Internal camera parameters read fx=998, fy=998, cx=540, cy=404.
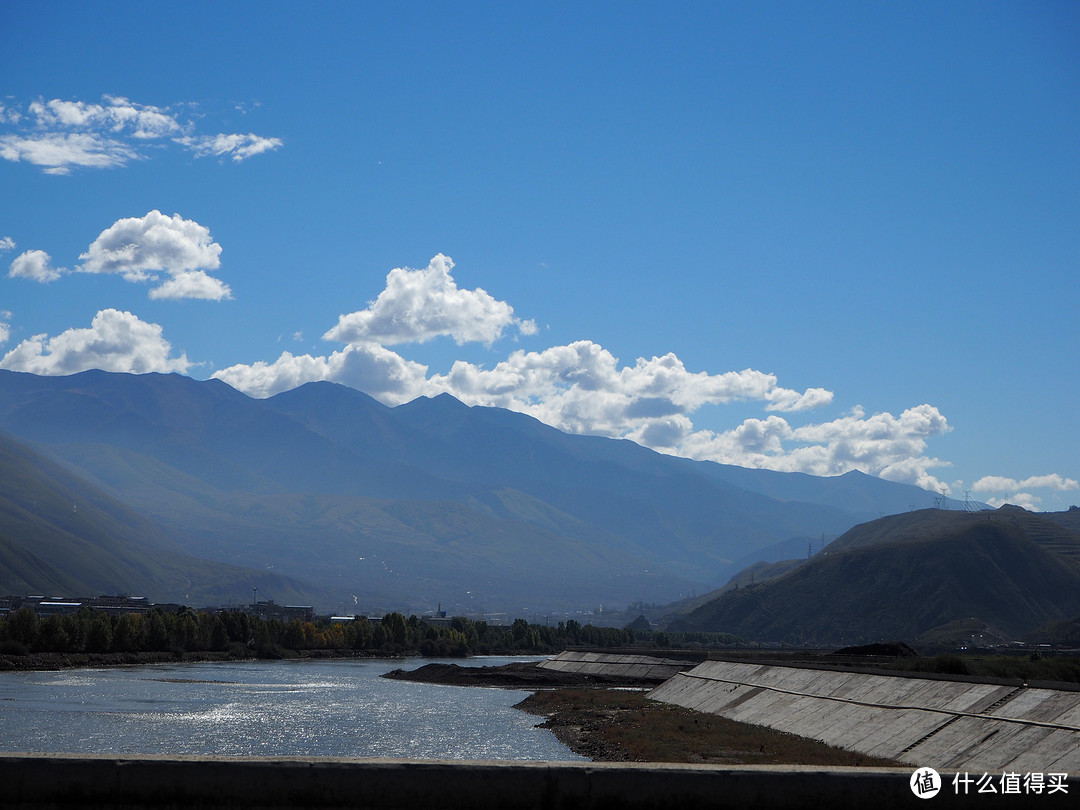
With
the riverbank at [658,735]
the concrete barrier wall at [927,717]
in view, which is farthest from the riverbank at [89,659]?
the concrete barrier wall at [927,717]

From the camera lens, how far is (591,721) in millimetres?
79250

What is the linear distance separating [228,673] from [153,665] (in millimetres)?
19429

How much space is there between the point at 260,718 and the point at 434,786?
237 ft

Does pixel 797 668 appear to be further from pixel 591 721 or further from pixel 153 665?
pixel 153 665

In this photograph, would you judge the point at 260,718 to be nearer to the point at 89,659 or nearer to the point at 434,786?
the point at 434,786

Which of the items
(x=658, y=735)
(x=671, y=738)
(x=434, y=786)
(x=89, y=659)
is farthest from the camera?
(x=89, y=659)

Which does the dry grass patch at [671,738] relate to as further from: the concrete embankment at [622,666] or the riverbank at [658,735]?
the concrete embankment at [622,666]

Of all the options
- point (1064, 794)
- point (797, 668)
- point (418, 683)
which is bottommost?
point (418, 683)

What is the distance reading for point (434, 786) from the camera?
14.2 m

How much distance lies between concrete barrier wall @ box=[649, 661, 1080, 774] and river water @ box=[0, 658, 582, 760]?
15169 mm

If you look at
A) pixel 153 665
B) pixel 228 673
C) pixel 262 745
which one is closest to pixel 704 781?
pixel 262 745

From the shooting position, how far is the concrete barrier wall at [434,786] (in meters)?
13.9

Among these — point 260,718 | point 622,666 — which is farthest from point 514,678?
point 260,718

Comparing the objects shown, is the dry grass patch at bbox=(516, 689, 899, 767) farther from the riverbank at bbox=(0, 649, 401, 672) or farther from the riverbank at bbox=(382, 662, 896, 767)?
the riverbank at bbox=(0, 649, 401, 672)
